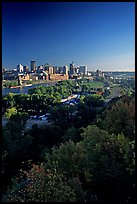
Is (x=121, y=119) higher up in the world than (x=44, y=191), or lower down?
higher up

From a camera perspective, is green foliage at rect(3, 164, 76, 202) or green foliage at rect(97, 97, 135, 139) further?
green foliage at rect(97, 97, 135, 139)

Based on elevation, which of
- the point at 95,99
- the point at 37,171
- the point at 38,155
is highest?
the point at 95,99

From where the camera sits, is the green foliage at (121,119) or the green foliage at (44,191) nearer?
the green foliage at (44,191)

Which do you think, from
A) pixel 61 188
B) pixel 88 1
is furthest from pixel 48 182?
pixel 88 1

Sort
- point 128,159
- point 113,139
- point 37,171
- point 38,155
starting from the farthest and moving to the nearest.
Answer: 1. point 38,155
2. point 113,139
3. point 128,159
4. point 37,171

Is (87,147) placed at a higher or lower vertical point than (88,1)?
lower

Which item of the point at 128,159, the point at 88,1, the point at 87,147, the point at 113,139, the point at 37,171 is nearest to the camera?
the point at 88,1

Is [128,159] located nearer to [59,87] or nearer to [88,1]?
[88,1]

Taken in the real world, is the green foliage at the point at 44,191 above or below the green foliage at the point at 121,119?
below

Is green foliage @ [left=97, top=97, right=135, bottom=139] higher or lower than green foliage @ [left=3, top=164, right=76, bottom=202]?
higher

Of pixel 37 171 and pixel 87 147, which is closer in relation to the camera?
pixel 37 171

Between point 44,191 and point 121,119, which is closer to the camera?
point 44,191
